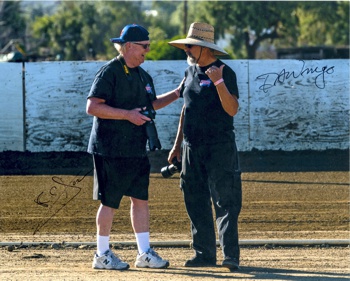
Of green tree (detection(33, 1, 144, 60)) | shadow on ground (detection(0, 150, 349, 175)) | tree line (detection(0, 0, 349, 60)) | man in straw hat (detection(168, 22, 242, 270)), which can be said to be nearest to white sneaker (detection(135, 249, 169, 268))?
man in straw hat (detection(168, 22, 242, 270))

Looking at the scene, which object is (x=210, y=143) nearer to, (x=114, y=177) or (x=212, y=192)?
(x=212, y=192)

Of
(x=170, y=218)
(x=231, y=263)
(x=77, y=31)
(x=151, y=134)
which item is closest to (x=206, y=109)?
(x=151, y=134)

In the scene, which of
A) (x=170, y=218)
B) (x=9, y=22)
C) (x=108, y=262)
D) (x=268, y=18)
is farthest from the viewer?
(x=9, y=22)

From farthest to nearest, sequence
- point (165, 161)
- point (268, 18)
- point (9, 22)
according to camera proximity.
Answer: point (9, 22) < point (268, 18) < point (165, 161)

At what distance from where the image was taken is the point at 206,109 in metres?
6.98

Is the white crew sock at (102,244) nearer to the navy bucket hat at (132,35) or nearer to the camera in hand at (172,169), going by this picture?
the camera in hand at (172,169)

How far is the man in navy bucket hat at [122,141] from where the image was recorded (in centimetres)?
689

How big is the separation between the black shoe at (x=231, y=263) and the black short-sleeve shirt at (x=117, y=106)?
109cm

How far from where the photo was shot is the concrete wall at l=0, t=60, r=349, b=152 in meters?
16.2

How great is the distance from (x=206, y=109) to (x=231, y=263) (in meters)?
1.23

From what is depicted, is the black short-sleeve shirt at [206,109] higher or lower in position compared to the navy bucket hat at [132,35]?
lower

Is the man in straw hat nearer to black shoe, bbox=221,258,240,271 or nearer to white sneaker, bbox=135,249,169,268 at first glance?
black shoe, bbox=221,258,240,271

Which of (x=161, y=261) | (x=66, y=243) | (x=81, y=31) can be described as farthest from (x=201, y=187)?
(x=81, y=31)

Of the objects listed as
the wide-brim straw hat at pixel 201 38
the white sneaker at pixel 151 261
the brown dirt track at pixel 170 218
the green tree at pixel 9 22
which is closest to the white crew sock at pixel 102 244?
the brown dirt track at pixel 170 218
